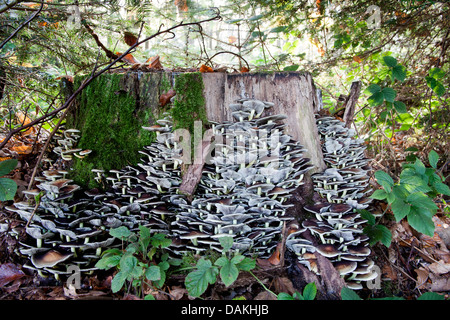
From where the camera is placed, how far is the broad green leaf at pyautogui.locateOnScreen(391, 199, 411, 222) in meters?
2.74

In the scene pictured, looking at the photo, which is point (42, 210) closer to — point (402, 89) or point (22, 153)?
point (22, 153)

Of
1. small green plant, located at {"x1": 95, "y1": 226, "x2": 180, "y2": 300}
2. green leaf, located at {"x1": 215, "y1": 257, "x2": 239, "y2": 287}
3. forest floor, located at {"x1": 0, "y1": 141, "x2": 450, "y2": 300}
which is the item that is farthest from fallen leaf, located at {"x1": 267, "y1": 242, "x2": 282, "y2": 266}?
small green plant, located at {"x1": 95, "y1": 226, "x2": 180, "y2": 300}

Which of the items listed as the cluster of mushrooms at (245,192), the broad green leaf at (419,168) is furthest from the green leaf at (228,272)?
the broad green leaf at (419,168)

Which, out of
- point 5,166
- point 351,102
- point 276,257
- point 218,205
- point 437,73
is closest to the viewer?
point 5,166

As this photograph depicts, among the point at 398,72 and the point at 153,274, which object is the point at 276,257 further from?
the point at 398,72

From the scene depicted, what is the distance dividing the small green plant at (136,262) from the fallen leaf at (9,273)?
1.30 m

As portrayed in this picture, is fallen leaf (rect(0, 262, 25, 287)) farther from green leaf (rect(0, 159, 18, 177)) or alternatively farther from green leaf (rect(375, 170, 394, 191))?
green leaf (rect(375, 170, 394, 191))

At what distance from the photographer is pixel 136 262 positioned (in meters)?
2.72

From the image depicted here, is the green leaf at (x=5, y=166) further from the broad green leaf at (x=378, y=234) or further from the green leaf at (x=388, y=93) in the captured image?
the green leaf at (x=388, y=93)

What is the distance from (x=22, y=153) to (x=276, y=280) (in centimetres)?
500

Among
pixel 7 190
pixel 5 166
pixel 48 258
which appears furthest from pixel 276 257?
pixel 5 166

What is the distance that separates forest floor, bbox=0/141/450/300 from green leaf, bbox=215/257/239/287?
43cm

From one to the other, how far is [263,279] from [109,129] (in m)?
3.28
